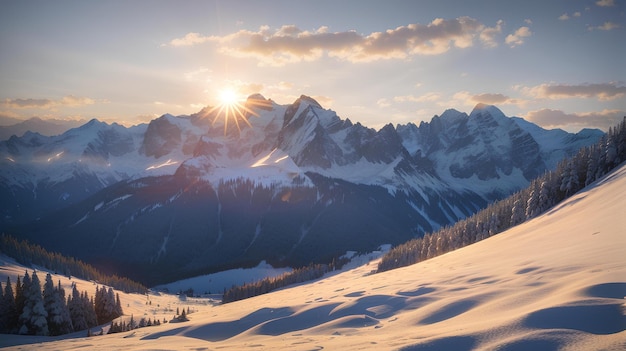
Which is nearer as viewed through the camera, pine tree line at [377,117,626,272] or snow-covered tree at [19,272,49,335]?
snow-covered tree at [19,272,49,335]

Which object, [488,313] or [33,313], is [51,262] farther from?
[488,313]

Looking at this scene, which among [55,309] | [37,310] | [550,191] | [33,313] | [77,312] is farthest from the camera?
[550,191]

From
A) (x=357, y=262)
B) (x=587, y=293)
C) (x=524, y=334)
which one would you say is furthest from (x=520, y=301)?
(x=357, y=262)

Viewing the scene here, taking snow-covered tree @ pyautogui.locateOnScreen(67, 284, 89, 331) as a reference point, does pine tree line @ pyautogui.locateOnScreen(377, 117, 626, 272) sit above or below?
above

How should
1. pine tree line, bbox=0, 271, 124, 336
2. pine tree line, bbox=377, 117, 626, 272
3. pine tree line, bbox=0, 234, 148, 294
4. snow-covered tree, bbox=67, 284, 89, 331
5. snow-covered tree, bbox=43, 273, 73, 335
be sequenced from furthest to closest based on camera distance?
pine tree line, bbox=0, 234, 148, 294 < pine tree line, bbox=377, 117, 626, 272 < snow-covered tree, bbox=67, 284, 89, 331 < snow-covered tree, bbox=43, 273, 73, 335 < pine tree line, bbox=0, 271, 124, 336

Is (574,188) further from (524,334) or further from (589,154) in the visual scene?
(524,334)

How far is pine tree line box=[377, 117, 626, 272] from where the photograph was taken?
3219 inches

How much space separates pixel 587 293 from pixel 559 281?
4504mm

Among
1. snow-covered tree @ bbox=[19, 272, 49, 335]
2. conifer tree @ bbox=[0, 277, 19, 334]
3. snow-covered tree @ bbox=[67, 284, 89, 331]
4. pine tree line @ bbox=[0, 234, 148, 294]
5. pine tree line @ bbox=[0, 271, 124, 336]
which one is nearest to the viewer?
snow-covered tree @ bbox=[19, 272, 49, 335]

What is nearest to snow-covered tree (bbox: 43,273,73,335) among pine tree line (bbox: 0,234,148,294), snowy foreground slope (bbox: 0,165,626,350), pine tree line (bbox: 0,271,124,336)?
pine tree line (bbox: 0,271,124,336)

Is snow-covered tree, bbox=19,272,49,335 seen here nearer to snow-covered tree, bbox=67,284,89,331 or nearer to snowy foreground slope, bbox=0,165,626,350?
snow-covered tree, bbox=67,284,89,331

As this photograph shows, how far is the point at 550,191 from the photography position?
8731 centimetres

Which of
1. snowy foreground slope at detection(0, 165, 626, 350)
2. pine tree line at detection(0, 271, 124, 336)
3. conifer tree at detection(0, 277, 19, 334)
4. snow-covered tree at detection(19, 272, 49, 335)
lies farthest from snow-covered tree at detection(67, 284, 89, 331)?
snowy foreground slope at detection(0, 165, 626, 350)

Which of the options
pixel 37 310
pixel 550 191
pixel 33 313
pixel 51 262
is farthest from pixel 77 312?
pixel 550 191
